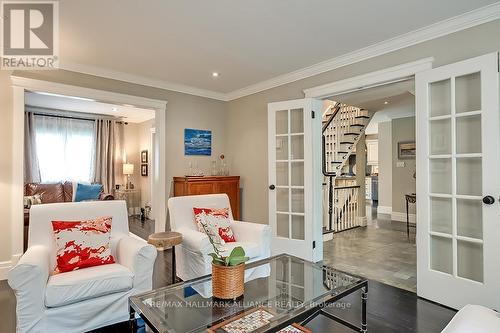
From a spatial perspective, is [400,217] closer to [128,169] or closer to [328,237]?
[328,237]

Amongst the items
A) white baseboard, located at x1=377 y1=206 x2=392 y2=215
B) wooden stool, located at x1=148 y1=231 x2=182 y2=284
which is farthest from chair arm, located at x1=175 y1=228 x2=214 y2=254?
white baseboard, located at x1=377 y1=206 x2=392 y2=215

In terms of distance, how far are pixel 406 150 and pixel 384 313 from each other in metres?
5.30

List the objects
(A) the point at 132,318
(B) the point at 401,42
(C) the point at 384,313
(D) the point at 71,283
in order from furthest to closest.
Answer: (B) the point at 401,42
(C) the point at 384,313
(D) the point at 71,283
(A) the point at 132,318

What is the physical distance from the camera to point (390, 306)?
249 cm

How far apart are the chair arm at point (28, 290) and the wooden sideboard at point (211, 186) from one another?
2.30 meters

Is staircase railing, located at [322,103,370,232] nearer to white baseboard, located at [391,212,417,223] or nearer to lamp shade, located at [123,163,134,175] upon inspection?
white baseboard, located at [391,212,417,223]

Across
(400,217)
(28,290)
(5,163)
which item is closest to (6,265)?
(5,163)

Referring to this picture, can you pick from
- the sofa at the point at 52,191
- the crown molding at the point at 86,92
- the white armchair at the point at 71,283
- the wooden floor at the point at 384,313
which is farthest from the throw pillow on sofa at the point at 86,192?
the white armchair at the point at 71,283

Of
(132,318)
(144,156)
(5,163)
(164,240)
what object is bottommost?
(132,318)

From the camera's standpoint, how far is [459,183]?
2.48m

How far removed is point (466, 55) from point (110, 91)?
4005mm

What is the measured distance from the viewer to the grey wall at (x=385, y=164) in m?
7.14

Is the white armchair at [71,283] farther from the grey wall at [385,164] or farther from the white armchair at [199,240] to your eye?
→ the grey wall at [385,164]

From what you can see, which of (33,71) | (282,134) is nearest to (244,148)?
(282,134)
